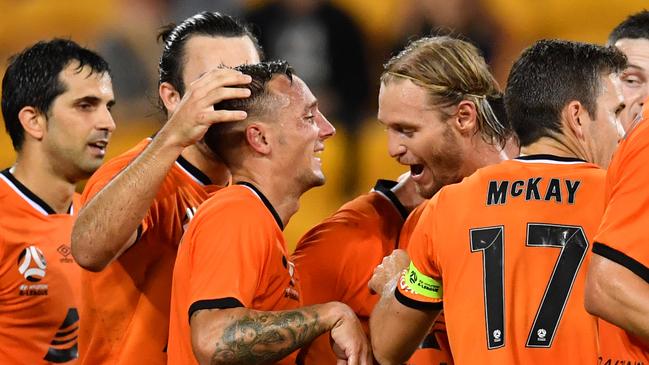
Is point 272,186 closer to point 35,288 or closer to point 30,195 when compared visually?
point 35,288

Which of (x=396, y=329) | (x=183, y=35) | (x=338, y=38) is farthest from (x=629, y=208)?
(x=338, y=38)

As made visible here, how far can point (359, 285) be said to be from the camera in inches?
152

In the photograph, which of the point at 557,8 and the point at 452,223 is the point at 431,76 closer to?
the point at 452,223

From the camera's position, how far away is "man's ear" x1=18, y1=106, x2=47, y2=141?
5.16 meters

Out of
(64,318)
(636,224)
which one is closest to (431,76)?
(636,224)

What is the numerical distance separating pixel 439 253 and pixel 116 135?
198 inches

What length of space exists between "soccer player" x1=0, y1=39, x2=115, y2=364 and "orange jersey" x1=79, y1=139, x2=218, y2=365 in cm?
104

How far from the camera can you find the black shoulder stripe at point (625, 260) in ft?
8.49

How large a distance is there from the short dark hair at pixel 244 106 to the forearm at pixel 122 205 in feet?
0.66

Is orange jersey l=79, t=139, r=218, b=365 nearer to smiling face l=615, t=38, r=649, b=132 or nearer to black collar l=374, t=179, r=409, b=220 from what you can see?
black collar l=374, t=179, r=409, b=220

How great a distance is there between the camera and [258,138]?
3545mm

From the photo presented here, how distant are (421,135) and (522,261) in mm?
971

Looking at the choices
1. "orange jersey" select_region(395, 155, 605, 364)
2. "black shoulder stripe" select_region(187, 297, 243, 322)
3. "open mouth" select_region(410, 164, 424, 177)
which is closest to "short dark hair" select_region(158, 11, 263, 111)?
"open mouth" select_region(410, 164, 424, 177)

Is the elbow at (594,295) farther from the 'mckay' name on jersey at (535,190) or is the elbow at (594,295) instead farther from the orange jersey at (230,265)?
the orange jersey at (230,265)
